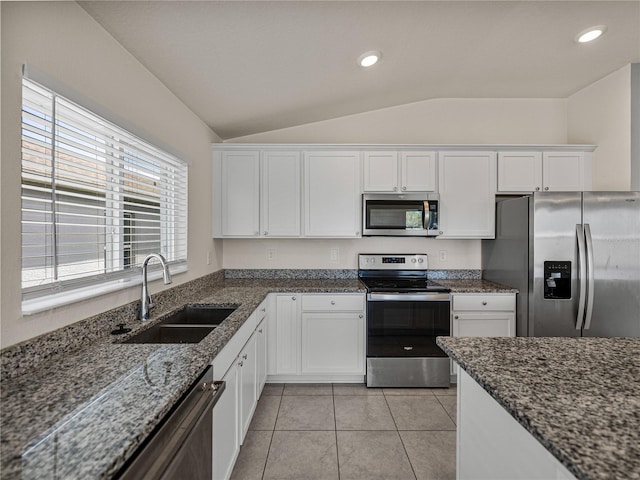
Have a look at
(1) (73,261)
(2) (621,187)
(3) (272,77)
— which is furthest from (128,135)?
(2) (621,187)

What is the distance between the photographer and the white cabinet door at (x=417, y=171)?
121 inches

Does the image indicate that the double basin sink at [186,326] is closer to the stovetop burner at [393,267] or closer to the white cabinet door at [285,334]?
the white cabinet door at [285,334]

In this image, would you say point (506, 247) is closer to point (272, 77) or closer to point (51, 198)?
point (272, 77)

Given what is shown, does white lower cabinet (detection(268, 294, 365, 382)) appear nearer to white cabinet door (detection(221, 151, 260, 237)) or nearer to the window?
white cabinet door (detection(221, 151, 260, 237))

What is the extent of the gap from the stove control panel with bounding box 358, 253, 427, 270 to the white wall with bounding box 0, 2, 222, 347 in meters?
1.99

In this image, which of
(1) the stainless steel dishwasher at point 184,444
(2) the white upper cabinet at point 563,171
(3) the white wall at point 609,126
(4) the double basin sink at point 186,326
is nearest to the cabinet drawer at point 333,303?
(4) the double basin sink at point 186,326

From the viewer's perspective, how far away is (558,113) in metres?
3.38

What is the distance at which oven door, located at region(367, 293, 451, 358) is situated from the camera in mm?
2791

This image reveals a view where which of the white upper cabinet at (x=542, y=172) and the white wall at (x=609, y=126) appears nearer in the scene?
the white wall at (x=609, y=126)

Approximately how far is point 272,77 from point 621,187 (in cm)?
317

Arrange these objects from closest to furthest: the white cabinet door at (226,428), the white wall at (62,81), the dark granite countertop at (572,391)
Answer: the dark granite countertop at (572,391) → the white wall at (62,81) → the white cabinet door at (226,428)

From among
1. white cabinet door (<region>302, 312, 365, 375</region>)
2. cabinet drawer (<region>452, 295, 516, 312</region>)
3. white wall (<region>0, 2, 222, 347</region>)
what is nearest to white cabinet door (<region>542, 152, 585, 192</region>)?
cabinet drawer (<region>452, 295, 516, 312</region>)

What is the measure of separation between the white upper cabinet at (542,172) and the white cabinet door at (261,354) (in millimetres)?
2580

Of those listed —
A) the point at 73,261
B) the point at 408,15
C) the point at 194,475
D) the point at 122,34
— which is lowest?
the point at 194,475
